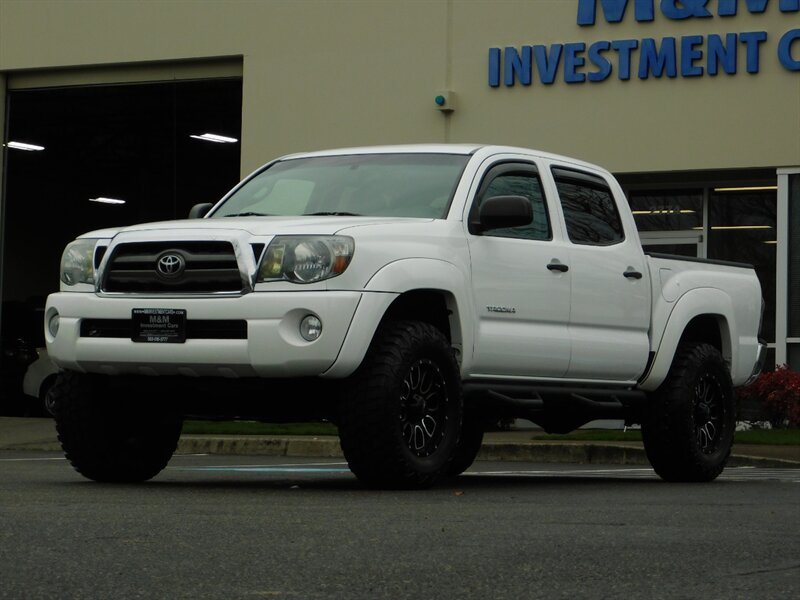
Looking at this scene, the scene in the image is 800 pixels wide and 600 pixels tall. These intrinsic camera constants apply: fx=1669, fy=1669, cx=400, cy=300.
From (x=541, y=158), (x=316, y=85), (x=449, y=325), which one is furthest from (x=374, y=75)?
(x=449, y=325)

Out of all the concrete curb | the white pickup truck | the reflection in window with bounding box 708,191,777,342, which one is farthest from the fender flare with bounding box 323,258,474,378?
the reflection in window with bounding box 708,191,777,342

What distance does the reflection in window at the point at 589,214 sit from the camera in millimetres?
10234

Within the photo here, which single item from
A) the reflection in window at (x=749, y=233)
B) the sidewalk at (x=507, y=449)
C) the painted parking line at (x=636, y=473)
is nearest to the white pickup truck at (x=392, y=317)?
the painted parking line at (x=636, y=473)

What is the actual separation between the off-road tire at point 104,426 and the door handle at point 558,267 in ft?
7.51

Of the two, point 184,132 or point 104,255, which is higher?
point 184,132

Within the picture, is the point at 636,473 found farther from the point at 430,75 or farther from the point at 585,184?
the point at 430,75

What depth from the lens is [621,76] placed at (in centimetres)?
2019

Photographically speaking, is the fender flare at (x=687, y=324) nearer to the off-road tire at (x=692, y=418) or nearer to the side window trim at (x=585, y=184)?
the off-road tire at (x=692, y=418)

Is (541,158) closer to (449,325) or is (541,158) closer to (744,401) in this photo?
(449,325)

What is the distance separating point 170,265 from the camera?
8547 millimetres

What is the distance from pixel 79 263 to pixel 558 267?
272 cm

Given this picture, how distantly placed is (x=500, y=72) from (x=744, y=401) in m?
5.16

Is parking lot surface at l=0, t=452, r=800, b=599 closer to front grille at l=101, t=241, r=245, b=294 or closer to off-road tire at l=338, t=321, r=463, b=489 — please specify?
off-road tire at l=338, t=321, r=463, b=489

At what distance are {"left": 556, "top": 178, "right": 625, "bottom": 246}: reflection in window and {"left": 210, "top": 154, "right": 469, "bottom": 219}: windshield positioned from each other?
3.00 feet
